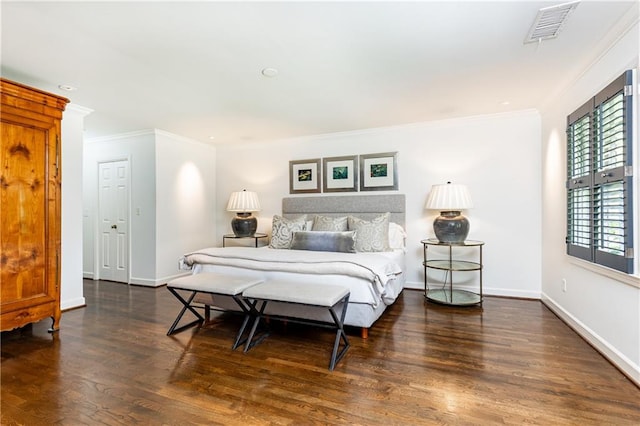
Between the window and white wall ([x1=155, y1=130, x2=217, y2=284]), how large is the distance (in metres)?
5.07

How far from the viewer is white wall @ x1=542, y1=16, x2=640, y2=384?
6.77 feet

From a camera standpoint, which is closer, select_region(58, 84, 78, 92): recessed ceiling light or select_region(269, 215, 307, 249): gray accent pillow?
select_region(58, 84, 78, 92): recessed ceiling light

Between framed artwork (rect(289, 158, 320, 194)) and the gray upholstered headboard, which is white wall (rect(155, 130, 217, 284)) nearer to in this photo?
the gray upholstered headboard

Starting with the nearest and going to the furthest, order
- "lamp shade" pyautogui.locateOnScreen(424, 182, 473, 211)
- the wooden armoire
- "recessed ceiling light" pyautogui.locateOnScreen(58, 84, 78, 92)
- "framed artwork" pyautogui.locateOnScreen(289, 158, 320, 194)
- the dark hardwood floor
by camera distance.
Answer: the dark hardwood floor < the wooden armoire < "recessed ceiling light" pyautogui.locateOnScreen(58, 84, 78, 92) < "lamp shade" pyautogui.locateOnScreen(424, 182, 473, 211) < "framed artwork" pyautogui.locateOnScreen(289, 158, 320, 194)

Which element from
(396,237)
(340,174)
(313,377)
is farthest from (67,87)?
(396,237)

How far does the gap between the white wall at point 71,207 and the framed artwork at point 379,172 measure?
359 centimetres

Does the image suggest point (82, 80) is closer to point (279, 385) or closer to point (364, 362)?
point (279, 385)

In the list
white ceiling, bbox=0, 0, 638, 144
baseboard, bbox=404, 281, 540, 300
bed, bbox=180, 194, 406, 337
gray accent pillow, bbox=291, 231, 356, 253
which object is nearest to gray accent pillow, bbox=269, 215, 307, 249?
bed, bbox=180, 194, 406, 337

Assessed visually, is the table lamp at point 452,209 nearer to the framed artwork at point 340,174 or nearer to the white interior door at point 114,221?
the framed artwork at point 340,174

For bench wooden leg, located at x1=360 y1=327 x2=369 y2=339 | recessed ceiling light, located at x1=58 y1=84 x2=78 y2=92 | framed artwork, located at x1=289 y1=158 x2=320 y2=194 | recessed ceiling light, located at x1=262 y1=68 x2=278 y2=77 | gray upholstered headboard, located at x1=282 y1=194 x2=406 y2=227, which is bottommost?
bench wooden leg, located at x1=360 y1=327 x2=369 y2=339

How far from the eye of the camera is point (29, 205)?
2707mm

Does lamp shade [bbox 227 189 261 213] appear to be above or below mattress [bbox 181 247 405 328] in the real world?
above

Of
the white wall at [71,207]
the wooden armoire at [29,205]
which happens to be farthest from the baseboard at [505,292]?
the white wall at [71,207]

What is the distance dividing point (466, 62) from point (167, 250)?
4.62 m
